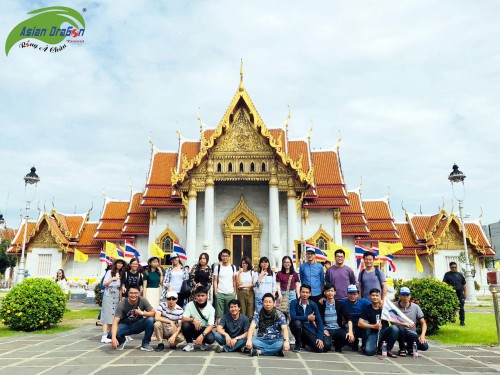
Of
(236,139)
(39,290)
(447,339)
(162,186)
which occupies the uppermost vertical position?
(236,139)

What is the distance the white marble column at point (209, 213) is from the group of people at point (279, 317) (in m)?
8.70

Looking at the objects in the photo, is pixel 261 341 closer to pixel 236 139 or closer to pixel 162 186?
pixel 236 139

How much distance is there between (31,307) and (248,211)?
1030cm

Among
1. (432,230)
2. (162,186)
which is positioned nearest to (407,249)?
(432,230)

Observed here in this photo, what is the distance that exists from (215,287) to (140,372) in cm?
286

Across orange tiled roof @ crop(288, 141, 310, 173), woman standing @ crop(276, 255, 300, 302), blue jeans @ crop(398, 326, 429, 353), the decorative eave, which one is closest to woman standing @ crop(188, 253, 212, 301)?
woman standing @ crop(276, 255, 300, 302)

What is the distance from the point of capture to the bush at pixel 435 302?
9.38 m

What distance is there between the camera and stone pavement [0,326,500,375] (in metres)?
5.57

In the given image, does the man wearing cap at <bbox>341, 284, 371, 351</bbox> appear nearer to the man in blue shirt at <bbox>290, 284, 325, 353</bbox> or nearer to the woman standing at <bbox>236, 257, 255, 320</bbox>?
the man in blue shirt at <bbox>290, 284, 325, 353</bbox>

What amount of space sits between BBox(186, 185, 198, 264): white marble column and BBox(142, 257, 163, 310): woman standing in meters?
8.64

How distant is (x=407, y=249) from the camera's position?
26594 mm

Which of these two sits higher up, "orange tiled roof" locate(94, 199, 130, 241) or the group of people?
"orange tiled roof" locate(94, 199, 130, 241)

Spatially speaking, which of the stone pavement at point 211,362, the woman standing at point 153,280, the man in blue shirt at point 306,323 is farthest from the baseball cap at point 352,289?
the woman standing at point 153,280

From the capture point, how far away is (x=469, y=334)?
9.49 metres
